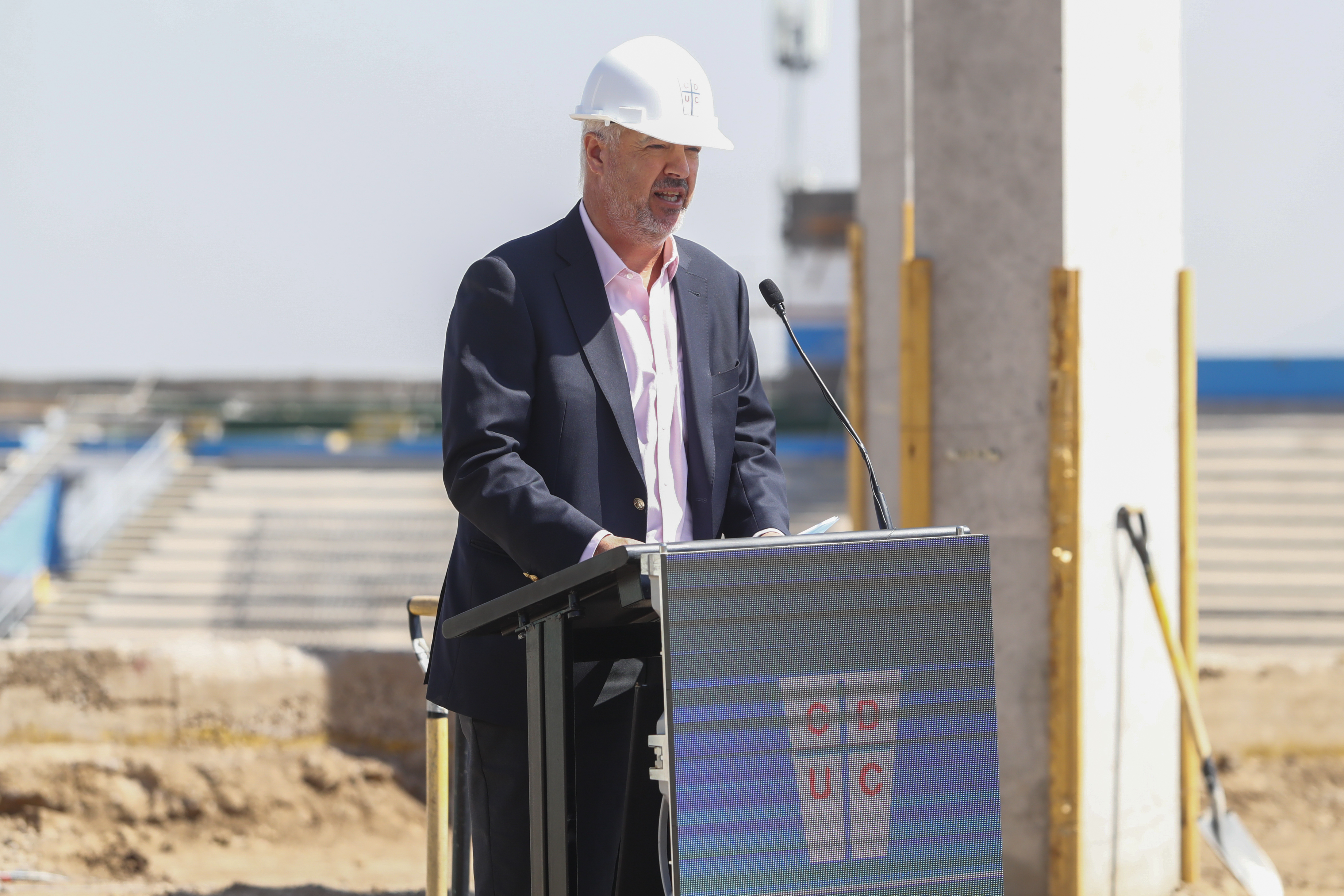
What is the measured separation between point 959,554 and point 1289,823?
410cm

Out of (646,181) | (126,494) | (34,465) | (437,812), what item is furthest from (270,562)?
(646,181)

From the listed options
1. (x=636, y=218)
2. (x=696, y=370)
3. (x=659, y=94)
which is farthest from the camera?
(x=696, y=370)

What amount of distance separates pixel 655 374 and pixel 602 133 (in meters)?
0.43

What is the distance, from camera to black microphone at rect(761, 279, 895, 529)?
6.95ft

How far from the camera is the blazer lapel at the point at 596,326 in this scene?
2.30m

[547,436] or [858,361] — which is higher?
[858,361]

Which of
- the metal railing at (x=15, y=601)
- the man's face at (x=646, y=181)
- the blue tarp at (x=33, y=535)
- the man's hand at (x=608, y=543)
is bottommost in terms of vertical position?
the metal railing at (x=15, y=601)

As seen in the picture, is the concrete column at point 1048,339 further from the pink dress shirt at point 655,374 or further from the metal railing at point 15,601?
the metal railing at point 15,601

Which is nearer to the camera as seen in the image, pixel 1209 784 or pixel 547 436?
pixel 547 436

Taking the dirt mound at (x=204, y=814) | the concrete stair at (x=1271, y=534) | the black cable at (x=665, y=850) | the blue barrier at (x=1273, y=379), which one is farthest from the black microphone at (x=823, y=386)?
the blue barrier at (x=1273, y=379)

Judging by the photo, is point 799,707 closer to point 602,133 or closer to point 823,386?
point 823,386

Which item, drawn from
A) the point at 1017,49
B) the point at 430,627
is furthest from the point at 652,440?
the point at 430,627

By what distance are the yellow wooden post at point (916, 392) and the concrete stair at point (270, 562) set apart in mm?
10977

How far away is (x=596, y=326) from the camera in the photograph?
2336 mm
